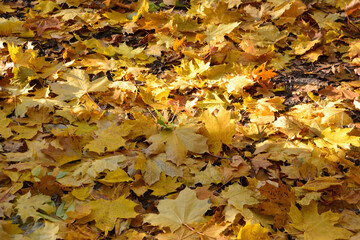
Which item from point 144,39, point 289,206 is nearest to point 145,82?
point 144,39

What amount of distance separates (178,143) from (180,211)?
462mm

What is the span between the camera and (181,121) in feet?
7.19

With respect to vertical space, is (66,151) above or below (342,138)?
above

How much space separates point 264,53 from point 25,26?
2.05 meters

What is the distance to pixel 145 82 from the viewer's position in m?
2.60

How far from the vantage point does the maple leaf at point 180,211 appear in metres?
1.61

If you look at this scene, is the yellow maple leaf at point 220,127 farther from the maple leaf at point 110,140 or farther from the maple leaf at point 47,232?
the maple leaf at point 47,232

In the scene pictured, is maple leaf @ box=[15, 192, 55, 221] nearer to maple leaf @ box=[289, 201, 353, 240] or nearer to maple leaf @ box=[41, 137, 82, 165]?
maple leaf @ box=[41, 137, 82, 165]

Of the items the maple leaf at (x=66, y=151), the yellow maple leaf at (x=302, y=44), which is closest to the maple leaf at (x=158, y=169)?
the maple leaf at (x=66, y=151)

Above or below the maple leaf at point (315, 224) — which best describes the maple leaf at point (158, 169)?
above

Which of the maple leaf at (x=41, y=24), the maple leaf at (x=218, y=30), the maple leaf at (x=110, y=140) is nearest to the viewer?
the maple leaf at (x=110, y=140)

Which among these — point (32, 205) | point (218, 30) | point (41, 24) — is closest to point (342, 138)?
point (218, 30)

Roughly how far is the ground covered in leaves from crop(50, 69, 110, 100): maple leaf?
11 millimetres

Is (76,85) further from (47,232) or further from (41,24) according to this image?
(47,232)
